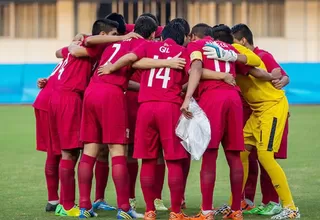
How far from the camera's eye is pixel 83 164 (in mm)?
10773

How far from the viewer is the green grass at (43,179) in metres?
11.6

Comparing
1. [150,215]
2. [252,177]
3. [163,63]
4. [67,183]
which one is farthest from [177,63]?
[252,177]

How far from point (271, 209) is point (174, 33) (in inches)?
93.0

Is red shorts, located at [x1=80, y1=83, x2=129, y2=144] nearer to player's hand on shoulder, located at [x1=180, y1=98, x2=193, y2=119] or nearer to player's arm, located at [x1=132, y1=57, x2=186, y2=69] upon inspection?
player's arm, located at [x1=132, y1=57, x2=186, y2=69]

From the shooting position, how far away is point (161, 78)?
1037 centimetres

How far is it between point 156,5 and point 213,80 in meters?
33.0

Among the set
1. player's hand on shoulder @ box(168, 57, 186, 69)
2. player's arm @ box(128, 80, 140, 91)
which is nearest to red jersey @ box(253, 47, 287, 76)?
Result: player's hand on shoulder @ box(168, 57, 186, 69)

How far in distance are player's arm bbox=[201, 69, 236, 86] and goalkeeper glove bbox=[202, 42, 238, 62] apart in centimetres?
16

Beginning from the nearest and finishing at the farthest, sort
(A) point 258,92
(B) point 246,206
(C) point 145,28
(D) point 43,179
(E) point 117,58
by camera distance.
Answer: (E) point 117,58 → (C) point 145,28 → (A) point 258,92 → (B) point 246,206 → (D) point 43,179

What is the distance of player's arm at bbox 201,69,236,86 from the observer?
10.4 metres

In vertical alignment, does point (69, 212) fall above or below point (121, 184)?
below

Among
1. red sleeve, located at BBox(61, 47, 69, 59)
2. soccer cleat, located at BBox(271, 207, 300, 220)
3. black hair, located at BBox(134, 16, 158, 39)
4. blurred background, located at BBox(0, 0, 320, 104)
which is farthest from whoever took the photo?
blurred background, located at BBox(0, 0, 320, 104)

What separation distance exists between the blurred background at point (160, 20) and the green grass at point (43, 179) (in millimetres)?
18294

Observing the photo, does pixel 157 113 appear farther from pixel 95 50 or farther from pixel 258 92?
pixel 258 92
